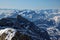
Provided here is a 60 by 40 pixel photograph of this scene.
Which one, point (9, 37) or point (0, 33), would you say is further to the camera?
point (0, 33)

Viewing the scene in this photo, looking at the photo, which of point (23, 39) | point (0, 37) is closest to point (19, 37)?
point (23, 39)

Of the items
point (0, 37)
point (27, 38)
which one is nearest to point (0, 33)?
point (0, 37)

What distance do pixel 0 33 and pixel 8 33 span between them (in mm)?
5983

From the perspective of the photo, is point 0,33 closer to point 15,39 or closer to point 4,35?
point 4,35

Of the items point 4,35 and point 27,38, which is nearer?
point 4,35

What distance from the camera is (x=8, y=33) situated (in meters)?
87.9

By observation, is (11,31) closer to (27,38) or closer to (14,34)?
(14,34)

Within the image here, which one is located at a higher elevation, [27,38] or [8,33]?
[8,33]

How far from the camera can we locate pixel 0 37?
89.9 metres

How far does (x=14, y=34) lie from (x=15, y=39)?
8.81 feet

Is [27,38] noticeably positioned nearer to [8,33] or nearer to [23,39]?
[23,39]

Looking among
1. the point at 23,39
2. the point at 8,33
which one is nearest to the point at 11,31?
the point at 8,33

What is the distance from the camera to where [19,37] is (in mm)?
90312

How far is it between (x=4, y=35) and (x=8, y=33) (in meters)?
2.55
